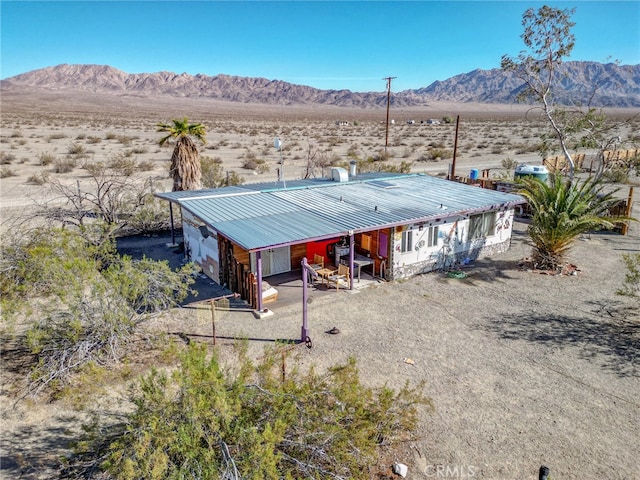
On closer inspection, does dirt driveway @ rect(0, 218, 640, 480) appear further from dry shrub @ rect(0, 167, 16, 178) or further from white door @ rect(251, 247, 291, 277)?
dry shrub @ rect(0, 167, 16, 178)

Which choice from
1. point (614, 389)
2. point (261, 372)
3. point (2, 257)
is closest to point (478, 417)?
point (614, 389)

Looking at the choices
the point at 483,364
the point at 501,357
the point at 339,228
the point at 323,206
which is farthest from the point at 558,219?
the point at 323,206

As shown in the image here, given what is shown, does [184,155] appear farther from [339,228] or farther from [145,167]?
[145,167]

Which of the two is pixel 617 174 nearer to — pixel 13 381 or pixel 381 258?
pixel 381 258

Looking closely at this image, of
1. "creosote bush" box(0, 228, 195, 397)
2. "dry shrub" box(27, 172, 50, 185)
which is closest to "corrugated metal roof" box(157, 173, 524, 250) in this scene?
"creosote bush" box(0, 228, 195, 397)

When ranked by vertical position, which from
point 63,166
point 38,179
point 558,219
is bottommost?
point 38,179

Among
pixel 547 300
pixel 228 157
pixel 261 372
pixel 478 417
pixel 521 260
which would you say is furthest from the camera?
pixel 228 157

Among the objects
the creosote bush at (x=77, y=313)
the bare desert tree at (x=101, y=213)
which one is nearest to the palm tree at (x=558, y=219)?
the creosote bush at (x=77, y=313)
